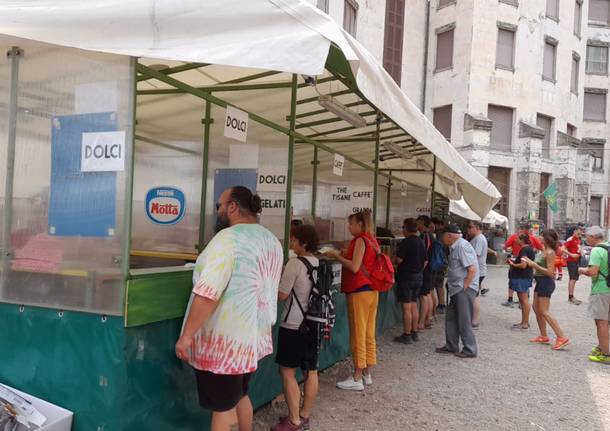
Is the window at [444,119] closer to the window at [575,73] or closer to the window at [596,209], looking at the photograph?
the window at [575,73]

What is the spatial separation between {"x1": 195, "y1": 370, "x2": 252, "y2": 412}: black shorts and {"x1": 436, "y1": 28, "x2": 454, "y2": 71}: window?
25869 millimetres

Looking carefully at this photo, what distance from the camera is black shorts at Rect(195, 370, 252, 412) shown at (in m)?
2.84

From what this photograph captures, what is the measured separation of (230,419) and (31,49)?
2.35 metres

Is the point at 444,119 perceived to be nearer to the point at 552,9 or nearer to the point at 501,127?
the point at 501,127

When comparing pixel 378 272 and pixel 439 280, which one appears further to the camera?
pixel 439 280

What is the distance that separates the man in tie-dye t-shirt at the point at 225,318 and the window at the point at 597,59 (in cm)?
3647

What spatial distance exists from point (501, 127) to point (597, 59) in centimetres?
1241

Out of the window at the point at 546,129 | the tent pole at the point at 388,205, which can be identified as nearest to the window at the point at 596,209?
the window at the point at 546,129

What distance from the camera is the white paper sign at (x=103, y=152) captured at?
2793 mm

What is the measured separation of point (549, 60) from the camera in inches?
1102

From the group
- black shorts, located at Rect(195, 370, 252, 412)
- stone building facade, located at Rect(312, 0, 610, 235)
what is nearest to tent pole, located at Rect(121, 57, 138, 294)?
black shorts, located at Rect(195, 370, 252, 412)

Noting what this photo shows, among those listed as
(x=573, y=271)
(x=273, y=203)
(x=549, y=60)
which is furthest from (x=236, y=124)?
(x=549, y=60)

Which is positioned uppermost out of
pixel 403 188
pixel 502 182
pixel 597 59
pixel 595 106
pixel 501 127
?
pixel 597 59

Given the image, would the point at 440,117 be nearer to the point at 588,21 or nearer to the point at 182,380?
the point at 588,21
